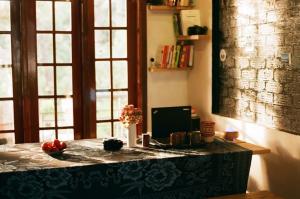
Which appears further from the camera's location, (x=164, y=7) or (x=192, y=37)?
(x=164, y=7)

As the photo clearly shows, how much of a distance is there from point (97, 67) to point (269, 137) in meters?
2.19

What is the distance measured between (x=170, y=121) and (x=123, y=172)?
2.50ft

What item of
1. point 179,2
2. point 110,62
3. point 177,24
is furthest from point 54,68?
point 179,2

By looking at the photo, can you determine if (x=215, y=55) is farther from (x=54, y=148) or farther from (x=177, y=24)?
(x=54, y=148)

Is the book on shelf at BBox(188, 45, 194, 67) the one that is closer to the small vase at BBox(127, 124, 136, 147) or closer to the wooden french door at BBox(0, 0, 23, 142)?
the small vase at BBox(127, 124, 136, 147)

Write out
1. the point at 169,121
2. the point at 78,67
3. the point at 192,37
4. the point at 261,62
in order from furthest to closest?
the point at 78,67
the point at 192,37
the point at 261,62
the point at 169,121

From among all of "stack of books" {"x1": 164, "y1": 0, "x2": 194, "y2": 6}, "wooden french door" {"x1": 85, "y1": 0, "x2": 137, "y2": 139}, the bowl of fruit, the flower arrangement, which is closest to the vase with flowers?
the flower arrangement

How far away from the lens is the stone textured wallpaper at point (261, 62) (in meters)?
3.50

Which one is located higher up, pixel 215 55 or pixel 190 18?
pixel 190 18

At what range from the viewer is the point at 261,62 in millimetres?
3895

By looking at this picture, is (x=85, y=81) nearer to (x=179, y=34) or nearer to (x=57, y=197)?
(x=179, y=34)

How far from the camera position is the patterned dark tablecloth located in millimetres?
2912

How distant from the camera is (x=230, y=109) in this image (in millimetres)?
4496

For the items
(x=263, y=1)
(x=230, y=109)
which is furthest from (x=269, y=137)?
(x=263, y=1)
